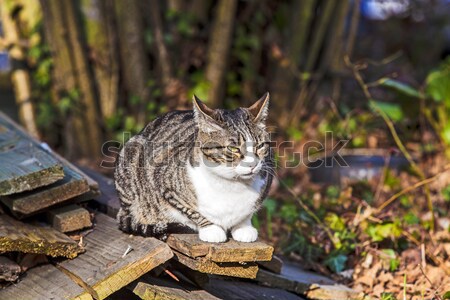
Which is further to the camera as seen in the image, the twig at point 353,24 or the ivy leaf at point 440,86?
the twig at point 353,24

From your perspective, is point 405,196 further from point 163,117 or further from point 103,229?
point 103,229

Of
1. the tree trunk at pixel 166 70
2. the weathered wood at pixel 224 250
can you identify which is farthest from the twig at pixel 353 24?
the weathered wood at pixel 224 250

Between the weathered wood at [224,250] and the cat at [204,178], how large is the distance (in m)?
0.08

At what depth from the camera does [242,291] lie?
346cm

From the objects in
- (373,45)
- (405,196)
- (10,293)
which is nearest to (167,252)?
(10,293)

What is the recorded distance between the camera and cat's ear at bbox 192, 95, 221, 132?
10.1 ft

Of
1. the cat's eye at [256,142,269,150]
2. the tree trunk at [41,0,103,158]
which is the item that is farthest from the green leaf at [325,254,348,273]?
the tree trunk at [41,0,103,158]

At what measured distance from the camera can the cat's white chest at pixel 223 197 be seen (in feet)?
10.0

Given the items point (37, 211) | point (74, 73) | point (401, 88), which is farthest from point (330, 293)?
point (74, 73)

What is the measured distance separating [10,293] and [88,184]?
786mm

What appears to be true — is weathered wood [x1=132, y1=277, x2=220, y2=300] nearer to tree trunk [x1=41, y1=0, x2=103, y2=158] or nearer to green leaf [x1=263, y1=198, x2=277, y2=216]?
green leaf [x1=263, y1=198, x2=277, y2=216]

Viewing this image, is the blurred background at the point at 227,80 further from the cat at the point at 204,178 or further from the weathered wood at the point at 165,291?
the weathered wood at the point at 165,291

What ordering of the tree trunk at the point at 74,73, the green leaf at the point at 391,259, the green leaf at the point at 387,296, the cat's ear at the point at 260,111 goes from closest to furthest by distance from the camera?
the cat's ear at the point at 260,111, the green leaf at the point at 387,296, the green leaf at the point at 391,259, the tree trunk at the point at 74,73

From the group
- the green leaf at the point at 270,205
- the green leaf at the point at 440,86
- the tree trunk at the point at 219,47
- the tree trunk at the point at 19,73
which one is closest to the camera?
the green leaf at the point at 270,205
